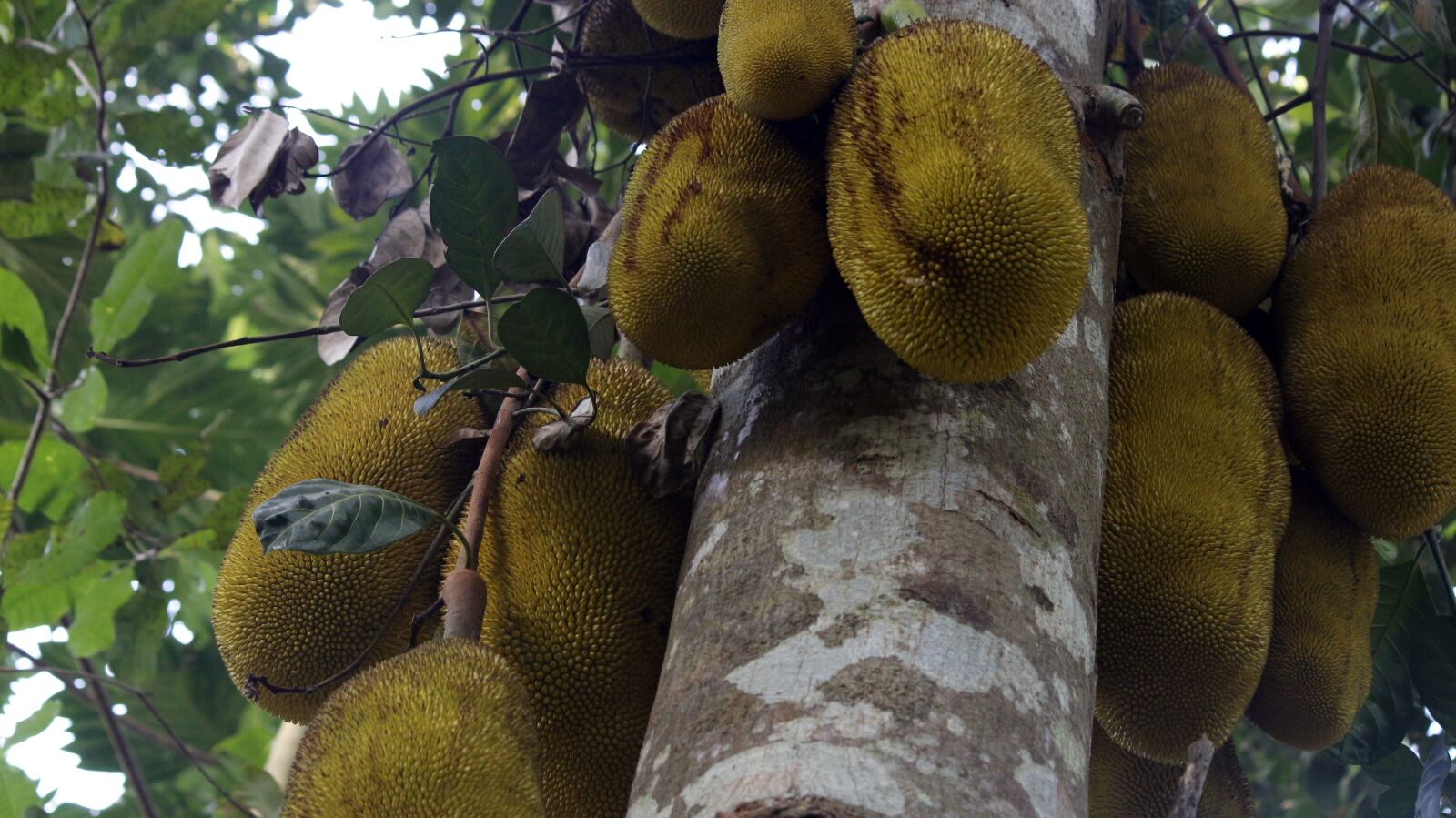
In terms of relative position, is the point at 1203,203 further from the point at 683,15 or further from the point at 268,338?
the point at 268,338

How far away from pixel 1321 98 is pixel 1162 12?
0.86 feet

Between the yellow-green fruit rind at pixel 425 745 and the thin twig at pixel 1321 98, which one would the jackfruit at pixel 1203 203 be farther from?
the yellow-green fruit rind at pixel 425 745

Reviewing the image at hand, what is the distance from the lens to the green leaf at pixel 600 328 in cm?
128

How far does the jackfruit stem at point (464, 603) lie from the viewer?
3.41ft

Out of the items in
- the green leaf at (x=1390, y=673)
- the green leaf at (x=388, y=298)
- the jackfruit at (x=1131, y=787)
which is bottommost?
the green leaf at (x=1390, y=673)

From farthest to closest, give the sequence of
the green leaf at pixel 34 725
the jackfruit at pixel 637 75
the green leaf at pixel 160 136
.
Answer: the green leaf at pixel 160 136 < the green leaf at pixel 34 725 < the jackfruit at pixel 637 75

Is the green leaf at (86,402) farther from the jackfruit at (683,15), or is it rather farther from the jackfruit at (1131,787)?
the jackfruit at (1131,787)

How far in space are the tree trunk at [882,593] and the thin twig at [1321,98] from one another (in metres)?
0.75

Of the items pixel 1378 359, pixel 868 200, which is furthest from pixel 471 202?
pixel 1378 359

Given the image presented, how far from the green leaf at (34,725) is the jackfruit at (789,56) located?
1.54 metres

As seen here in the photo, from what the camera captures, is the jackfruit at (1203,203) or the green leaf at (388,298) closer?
the green leaf at (388,298)

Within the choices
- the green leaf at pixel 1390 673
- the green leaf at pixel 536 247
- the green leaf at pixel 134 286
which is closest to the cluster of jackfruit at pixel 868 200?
the green leaf at pixel 536 247

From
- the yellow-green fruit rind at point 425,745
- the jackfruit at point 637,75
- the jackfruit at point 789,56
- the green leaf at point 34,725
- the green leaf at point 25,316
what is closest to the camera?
the yellow-green fruit rind at point 425,745

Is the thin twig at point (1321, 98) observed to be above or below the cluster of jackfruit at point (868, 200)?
below
